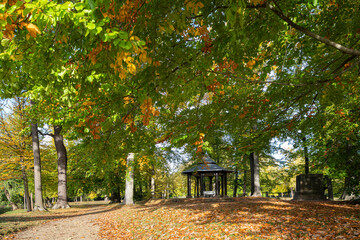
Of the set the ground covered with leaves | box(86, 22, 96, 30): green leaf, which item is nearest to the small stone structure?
the ground covered with leaves

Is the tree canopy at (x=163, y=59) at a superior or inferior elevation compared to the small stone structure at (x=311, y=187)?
superior

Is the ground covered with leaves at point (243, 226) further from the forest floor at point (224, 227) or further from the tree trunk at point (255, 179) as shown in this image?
the tree trunk at point (255, 179)

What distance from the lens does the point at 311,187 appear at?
13617mm

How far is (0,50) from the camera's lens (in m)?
2.81

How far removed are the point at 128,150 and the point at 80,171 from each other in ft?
61.0

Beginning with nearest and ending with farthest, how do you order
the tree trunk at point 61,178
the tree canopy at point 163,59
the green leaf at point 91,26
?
1. the green leaf at point 91,26
2. the tree canopy at point 163,59
3. the tree trunk at point 61,178

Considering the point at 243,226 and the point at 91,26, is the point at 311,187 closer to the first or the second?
the point at 243,226

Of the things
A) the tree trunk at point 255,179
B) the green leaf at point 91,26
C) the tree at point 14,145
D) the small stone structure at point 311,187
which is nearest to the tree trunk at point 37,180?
the tree at point 14,145

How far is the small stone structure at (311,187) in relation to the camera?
13.4m

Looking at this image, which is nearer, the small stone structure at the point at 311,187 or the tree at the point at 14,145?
the small stone structure at the point at 311,187

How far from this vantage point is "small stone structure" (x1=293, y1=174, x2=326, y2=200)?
44.1 ft

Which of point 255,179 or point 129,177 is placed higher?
point 129,177

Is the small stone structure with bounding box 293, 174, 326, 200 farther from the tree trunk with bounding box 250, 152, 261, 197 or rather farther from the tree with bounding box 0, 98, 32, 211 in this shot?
the tree with bounding box 0, 98, 32, 211

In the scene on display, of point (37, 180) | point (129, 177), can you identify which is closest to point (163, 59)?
point (129, 177)
